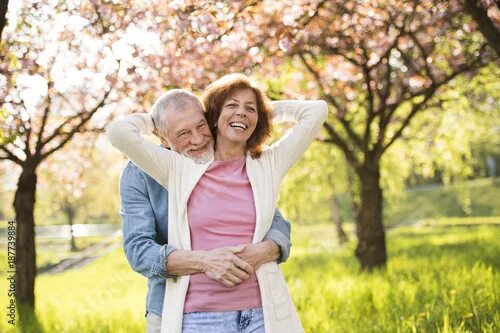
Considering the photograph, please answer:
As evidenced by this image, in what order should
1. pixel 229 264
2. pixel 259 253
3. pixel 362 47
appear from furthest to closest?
1. pixel 362 47
2. pixel 259 253
3. pixel 229 264

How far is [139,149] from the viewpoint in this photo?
100.0 inches

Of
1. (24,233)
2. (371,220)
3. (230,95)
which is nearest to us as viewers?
(230,95)

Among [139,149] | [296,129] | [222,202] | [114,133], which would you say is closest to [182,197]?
[222,202]

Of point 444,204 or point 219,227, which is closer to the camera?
point 219,227

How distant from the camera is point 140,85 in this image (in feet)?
22.1

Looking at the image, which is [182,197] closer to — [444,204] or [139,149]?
[139,149]

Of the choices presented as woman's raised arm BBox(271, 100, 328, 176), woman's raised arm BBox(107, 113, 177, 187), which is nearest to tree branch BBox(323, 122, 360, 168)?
woman's raised arm BBox(271, 100, 328, 176)

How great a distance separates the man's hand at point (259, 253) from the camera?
8.15 ft

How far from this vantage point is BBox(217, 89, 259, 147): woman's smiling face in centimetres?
269

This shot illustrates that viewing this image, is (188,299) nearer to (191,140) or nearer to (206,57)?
(191,140)

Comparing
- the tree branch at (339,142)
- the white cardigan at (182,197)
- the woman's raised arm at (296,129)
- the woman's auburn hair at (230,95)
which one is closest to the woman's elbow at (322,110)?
the woman's raised arm at (296,129)

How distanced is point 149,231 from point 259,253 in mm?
487

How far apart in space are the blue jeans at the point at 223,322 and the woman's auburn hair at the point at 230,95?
0.72 meters

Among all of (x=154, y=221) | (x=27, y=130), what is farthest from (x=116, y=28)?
(x=154, y=221)
